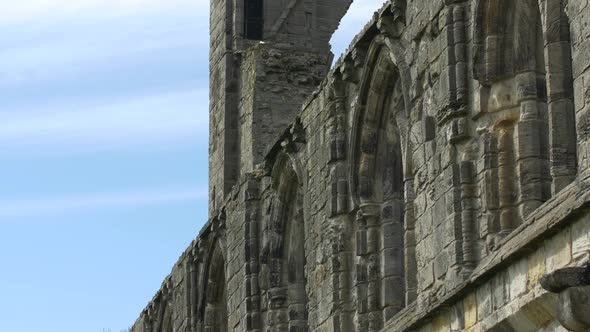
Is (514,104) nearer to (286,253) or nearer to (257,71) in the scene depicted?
(286,253)

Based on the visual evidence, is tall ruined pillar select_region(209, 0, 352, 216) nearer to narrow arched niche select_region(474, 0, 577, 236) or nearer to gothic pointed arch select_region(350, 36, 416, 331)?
gothic pointed arch select_region(350, 36, 416, 331)

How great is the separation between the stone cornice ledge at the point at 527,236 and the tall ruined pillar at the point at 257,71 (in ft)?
28.9

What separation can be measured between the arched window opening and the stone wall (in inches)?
213

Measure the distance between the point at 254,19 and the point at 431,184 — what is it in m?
11.0

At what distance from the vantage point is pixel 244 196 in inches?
818

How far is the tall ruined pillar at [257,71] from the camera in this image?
23.8 m

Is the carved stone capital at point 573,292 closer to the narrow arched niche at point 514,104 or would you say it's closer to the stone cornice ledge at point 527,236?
the stone cornice ledge at point 527,236

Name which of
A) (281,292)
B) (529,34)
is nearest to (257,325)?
(281,292)

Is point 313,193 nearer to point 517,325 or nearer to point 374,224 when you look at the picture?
point 374,224

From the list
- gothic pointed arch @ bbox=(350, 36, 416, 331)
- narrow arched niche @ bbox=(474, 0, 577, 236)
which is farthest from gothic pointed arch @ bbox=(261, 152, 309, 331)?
narrow arched niche @ bbox=(474, 0, 577, 236)

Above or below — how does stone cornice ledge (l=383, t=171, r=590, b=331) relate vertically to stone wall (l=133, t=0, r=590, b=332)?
below

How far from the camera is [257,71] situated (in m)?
23.9

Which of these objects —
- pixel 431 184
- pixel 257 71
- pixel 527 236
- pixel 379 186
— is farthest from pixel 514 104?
pixel 257 71

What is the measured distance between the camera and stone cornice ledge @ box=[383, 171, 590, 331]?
12633 millimetres
